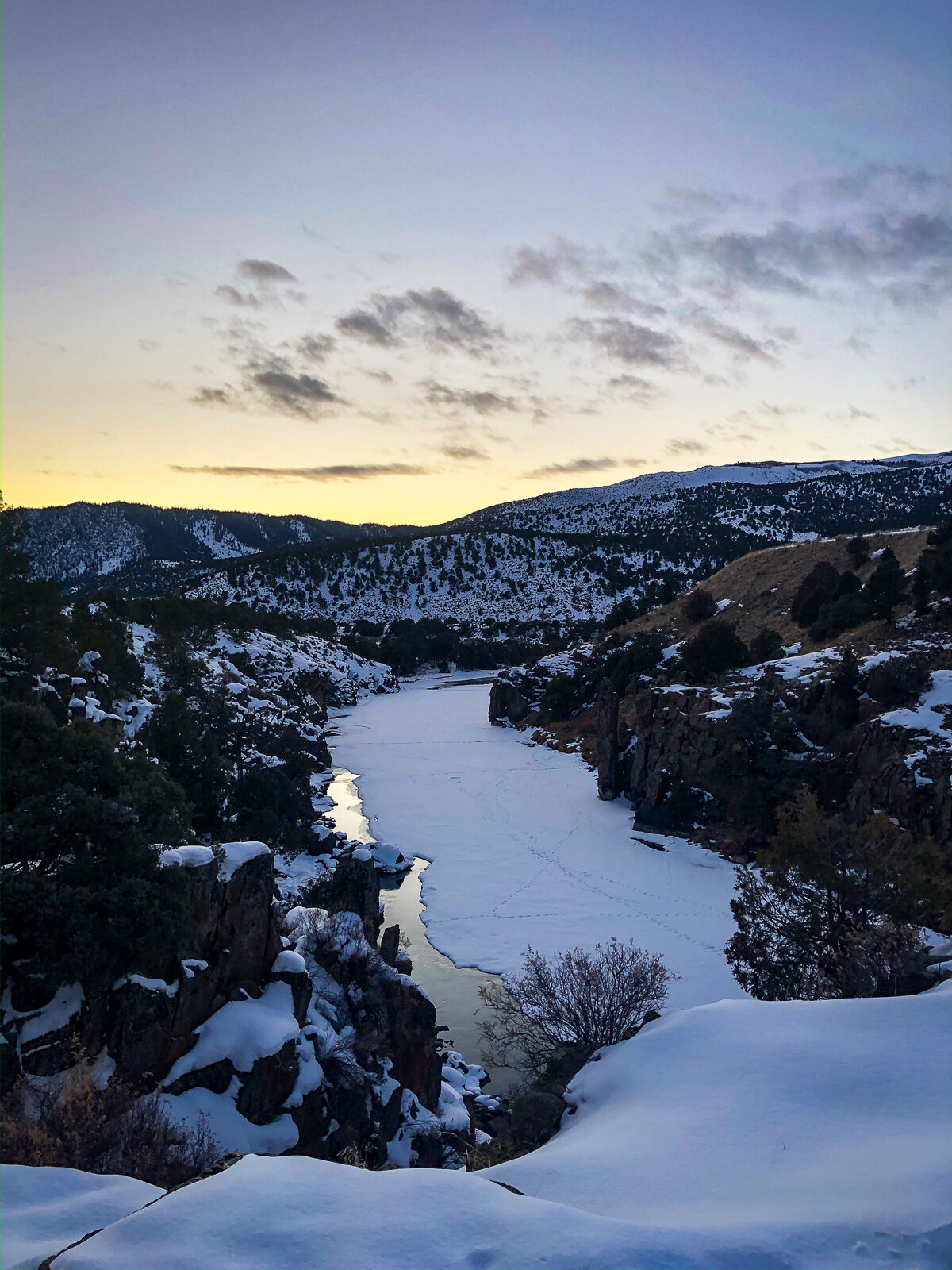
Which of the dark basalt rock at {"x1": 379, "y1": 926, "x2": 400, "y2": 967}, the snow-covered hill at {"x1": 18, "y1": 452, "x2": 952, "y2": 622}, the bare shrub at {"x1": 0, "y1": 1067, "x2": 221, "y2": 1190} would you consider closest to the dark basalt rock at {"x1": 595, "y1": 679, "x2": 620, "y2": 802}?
the dark basalt rock at {"x1": 379, "y1": 926, "x2": 400, "y2": 967}

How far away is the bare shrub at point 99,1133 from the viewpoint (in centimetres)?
956

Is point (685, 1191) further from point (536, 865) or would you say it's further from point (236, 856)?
point (536, 865)

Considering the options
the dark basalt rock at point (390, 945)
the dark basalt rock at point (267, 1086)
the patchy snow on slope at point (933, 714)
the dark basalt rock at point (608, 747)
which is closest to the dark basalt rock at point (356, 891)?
the dark basalt rock at point (390, 945)

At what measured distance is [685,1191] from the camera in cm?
809

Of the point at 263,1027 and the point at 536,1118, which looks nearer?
the point at 536,1118

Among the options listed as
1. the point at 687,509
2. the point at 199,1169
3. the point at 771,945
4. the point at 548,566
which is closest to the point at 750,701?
the point at 771,945

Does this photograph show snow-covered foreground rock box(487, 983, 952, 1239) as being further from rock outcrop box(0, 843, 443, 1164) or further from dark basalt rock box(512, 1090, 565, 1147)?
rock outcrop box(0, 843, 443, 1164)

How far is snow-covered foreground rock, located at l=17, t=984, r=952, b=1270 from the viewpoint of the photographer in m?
6.13

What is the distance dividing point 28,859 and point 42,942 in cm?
205

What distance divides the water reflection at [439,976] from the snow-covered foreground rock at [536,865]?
0.45 metres

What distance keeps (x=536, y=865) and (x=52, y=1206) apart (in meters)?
27.7

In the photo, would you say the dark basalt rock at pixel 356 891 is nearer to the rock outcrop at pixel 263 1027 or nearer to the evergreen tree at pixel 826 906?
the rock outcrop at pixel 263 1027

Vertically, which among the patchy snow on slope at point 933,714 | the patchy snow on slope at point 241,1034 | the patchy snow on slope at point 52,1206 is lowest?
the patchy snow on slope at point 241,1034

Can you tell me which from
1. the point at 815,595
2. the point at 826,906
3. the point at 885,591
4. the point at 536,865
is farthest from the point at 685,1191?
the point at 815,595
